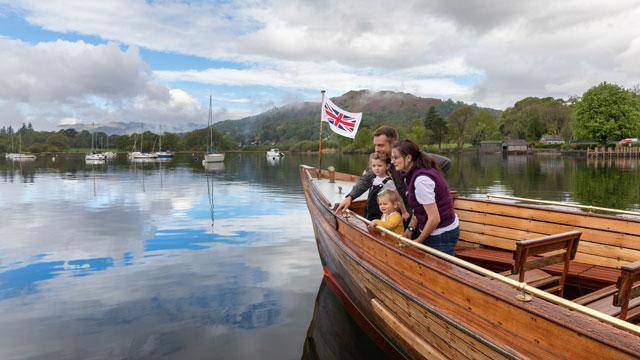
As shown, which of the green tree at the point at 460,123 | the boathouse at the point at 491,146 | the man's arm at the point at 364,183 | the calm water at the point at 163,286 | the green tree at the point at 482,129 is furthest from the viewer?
the green tree at the point at 460,123

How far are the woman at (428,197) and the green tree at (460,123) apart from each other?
136379 mm

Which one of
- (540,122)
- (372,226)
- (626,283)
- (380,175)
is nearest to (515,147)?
(540,122)

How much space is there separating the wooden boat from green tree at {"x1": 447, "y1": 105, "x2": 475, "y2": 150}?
134 m

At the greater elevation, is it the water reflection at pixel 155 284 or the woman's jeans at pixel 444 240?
the woman's jeans at pixel 444 240

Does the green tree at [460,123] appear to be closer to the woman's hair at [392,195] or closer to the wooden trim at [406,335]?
the woman's hair at [392,195]

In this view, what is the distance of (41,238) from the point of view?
1419 centimetres

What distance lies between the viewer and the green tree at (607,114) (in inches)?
3093

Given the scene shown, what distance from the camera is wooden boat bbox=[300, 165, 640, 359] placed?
10.1ft

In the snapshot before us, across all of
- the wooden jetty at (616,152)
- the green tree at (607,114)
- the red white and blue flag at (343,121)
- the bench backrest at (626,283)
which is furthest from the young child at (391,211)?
the green tree at (607,114)

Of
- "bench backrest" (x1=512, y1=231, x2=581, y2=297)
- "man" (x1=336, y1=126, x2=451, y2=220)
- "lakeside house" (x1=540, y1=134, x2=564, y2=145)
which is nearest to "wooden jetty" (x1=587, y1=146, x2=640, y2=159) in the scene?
"lakeside house" (x1=540, y1=134, x2=564, y2=145)

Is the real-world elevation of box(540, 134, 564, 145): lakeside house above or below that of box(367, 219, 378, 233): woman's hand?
above

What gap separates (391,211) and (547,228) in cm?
263

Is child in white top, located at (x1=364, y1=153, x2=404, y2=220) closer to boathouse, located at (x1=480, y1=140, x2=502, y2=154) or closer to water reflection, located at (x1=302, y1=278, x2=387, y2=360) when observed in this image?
water reflection, located at (x1=302, y1=278, x2=387, y2=360)

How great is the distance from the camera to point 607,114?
260ft
